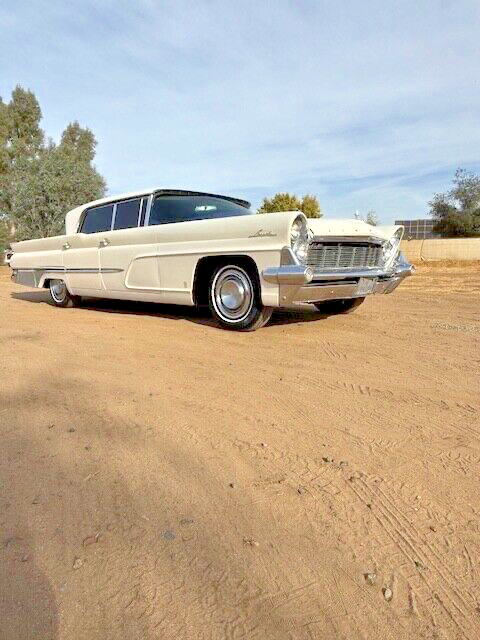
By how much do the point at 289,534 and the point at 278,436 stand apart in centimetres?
76

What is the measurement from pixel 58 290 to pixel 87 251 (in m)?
1.27

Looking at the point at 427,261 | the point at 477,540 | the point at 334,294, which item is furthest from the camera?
the point at 427,261

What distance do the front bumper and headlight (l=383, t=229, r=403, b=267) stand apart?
201 millimetres

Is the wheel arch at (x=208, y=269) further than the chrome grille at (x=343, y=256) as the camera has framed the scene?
Yes

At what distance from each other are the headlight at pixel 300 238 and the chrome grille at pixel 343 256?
115mm

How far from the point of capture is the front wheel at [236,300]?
4.75 metres

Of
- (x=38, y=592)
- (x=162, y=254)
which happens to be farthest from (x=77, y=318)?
(x=38, y=592)

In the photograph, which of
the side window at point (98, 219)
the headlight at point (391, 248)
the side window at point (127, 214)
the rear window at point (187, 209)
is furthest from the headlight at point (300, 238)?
the side window at point (98, 219)

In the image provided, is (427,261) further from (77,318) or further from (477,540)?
(477,540)

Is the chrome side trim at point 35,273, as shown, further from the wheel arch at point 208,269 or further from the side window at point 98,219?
the wheel arch at point 208,269

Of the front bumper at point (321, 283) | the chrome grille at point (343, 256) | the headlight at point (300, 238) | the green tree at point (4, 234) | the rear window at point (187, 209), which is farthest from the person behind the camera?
the green tree at point (4, 234)

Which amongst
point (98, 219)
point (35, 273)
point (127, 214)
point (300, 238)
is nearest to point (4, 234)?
point (35, 273)

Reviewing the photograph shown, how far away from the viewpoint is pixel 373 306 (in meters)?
7.17

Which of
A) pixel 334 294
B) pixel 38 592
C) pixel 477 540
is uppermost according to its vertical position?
pixel 334 294
